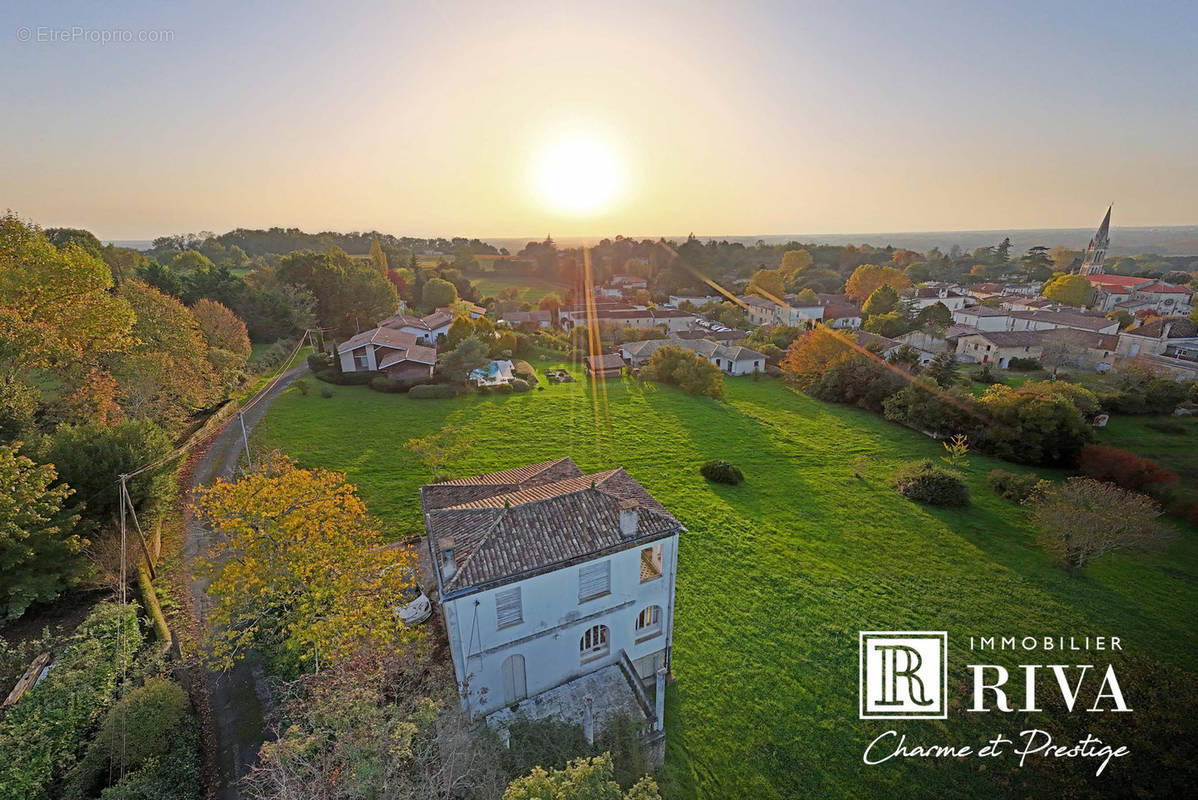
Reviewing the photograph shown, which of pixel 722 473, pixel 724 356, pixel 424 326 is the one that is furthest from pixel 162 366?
pixel 724 356

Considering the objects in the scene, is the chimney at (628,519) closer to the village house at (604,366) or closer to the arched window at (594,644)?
the arched window at (594,644)

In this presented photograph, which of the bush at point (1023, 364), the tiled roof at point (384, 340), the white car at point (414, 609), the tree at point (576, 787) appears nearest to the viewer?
the tree at point (576, 787)

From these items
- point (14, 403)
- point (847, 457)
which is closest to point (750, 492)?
point (847, 457)

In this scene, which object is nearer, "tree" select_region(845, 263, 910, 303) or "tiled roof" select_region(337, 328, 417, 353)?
"tiled roof" select_region(337, 328, 417, 353)

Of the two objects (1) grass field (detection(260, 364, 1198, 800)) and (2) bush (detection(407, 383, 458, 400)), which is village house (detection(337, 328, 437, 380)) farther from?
(1) grass field (detection(260, 364, 1198, 800))

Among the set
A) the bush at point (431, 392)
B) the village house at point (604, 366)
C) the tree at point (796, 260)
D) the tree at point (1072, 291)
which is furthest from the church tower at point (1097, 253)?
the bush at point (431, 392)

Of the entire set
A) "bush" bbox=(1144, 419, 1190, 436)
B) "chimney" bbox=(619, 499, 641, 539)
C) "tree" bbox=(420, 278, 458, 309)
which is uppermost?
"tree" bbox=(420, 278, 458, 309)

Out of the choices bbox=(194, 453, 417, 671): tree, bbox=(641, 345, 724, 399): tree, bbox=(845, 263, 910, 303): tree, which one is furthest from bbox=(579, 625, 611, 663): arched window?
bbox=(845, 263, 910, 303): tree
